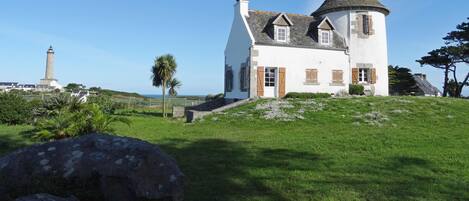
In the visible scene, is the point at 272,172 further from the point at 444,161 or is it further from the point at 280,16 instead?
the point at 280,16

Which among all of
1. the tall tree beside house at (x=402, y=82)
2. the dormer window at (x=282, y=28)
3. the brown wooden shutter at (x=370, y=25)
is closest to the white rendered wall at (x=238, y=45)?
the dormer window at (x=282, y=28)

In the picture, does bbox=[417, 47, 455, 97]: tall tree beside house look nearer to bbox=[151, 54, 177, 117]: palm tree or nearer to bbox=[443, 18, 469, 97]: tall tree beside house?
bbox=[443, 18, 469, 97]: tall tree beside house

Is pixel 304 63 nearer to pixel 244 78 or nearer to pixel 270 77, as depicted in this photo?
pixel 270 77

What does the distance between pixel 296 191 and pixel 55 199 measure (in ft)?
12.8

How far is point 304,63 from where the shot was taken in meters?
27.3

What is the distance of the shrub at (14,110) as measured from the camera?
60.5 ft

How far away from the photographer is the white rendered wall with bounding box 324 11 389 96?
2886 centimetres

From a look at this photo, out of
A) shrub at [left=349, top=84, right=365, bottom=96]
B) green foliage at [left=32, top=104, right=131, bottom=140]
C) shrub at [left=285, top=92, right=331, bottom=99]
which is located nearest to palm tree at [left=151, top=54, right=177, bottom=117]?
shrub at [left=285, top=92, right=331, bottom=99]

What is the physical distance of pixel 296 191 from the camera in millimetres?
6395

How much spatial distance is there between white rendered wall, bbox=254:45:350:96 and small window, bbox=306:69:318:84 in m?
0.23

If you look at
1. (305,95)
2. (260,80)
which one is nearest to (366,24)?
(305,95)

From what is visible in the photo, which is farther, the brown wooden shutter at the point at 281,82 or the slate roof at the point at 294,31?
the slate roof at the point at 294,31

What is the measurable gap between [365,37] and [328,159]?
73.6 feet

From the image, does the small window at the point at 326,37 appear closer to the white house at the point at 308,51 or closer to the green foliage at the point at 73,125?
the white house at the point at 308,51
